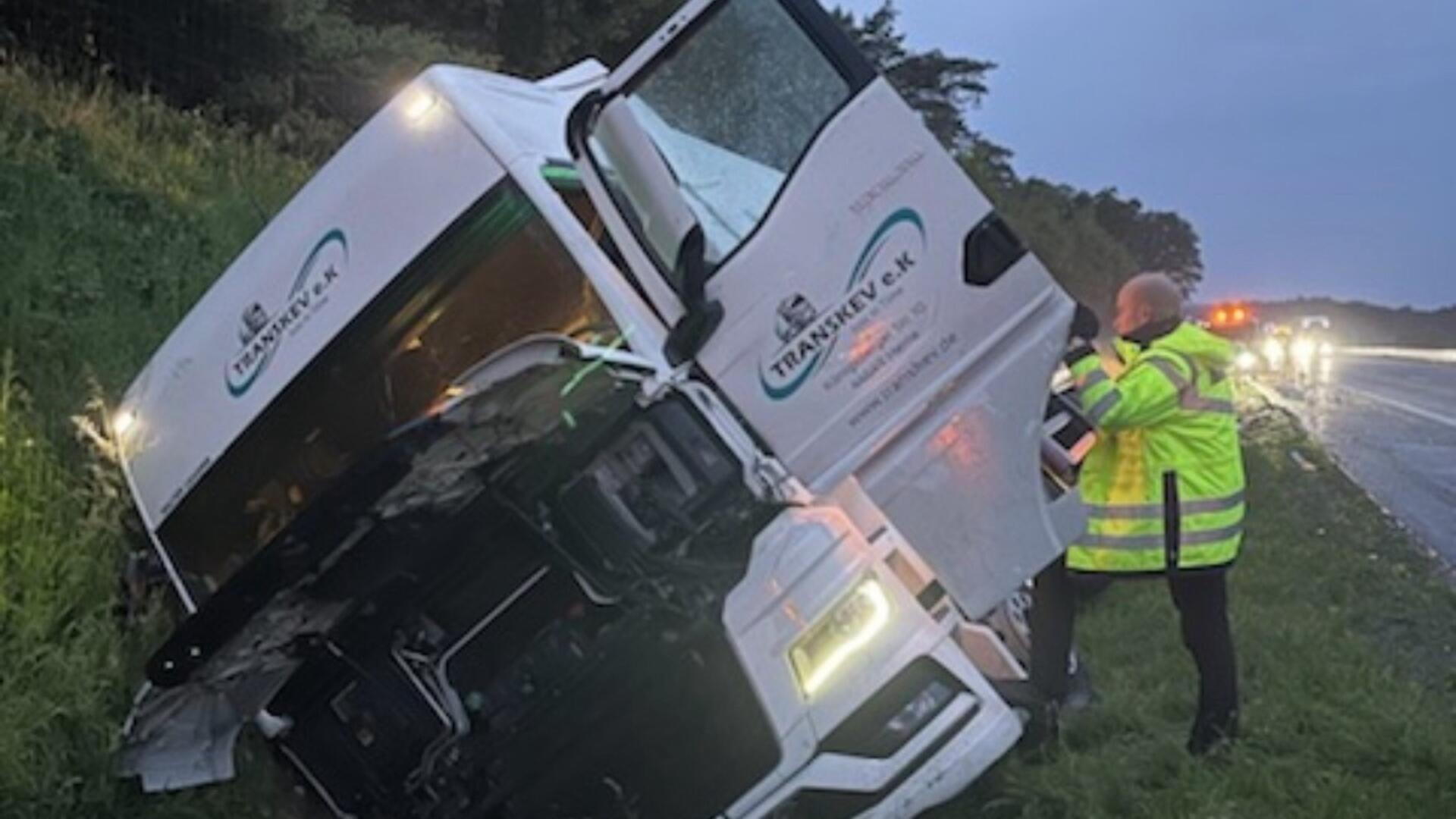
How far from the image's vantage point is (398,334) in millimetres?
4508

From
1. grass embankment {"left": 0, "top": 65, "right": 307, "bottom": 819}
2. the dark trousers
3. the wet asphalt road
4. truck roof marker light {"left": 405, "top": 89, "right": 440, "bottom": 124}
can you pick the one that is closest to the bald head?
the dark trousers

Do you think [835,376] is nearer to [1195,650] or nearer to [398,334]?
[398,334]

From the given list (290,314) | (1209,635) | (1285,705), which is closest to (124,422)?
(290,314)

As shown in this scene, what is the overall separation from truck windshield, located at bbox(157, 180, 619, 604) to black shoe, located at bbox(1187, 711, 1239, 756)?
2.30 m

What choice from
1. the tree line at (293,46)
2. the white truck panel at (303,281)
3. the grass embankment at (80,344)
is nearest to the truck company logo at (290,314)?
the white truck panel at (303,281)

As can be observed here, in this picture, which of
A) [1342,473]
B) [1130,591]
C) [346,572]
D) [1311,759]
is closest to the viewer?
[346,572]

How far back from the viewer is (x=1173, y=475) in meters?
4.98

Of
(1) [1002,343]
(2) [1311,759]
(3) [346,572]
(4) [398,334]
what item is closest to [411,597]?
(3) [346,572]

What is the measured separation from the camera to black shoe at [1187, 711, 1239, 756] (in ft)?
16.5

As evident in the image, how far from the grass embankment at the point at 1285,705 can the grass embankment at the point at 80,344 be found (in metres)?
2.52

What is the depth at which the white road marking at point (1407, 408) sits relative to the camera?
22.0m

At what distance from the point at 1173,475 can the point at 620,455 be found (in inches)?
84.3

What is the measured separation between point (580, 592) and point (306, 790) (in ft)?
3.13

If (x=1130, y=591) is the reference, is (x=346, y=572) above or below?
above
